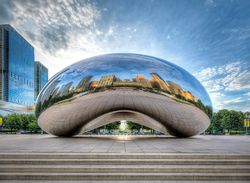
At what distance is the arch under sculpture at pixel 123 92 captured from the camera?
10.5 metres

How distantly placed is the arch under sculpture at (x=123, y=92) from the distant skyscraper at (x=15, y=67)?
325ft

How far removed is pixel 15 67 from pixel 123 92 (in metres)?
110

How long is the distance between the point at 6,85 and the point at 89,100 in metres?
104

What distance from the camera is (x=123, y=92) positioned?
10.6 m

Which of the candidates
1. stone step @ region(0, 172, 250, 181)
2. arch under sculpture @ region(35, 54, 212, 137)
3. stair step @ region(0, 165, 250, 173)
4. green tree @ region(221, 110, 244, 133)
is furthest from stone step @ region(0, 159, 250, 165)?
green tree @ region(221, 110, 244, 133)

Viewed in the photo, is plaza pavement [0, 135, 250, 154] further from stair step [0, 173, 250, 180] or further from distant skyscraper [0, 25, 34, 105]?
distant skyscraper [0, 25, 34, 105]

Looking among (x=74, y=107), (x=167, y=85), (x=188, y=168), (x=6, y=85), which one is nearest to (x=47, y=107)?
(x=74, y=107)

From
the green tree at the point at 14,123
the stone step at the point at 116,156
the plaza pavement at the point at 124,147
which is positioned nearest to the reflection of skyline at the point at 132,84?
the plaza pavement at the point at 124,147

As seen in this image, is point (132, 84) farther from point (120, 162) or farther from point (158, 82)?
point (120, 162)

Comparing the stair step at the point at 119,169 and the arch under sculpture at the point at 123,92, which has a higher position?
the arch under sculpture at the point at 123,92

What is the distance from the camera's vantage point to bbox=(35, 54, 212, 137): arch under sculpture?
10492mm

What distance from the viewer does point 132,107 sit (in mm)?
11938

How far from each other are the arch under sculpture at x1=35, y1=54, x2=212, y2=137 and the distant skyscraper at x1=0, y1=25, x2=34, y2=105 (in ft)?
325

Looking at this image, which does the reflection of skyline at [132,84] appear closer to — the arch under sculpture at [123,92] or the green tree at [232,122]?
the arch under sculpture at [123,92]
